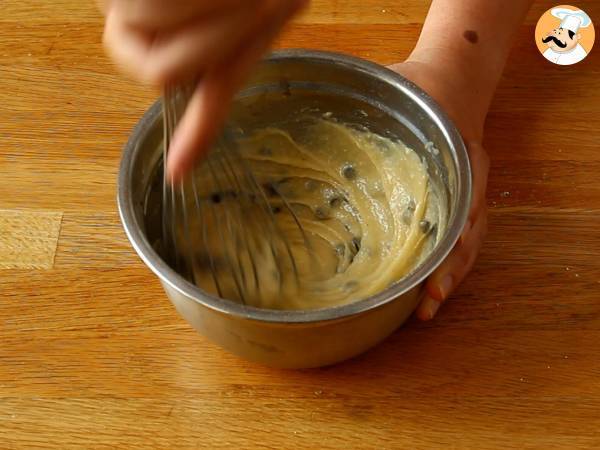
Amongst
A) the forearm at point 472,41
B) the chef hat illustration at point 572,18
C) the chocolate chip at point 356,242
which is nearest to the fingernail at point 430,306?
the chocolate chip at point 356,242

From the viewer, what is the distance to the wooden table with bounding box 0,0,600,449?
2.69 ft

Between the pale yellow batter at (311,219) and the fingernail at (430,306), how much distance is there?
0.04 m

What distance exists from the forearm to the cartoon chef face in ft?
0.22

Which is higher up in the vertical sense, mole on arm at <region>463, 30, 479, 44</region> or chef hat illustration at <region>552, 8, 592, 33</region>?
mole on arm at <region>463, 30, 479, 44</region>

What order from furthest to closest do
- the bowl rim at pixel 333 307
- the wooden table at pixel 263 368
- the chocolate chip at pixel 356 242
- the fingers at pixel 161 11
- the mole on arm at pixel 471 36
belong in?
1. the mole on arm at pixel 471 36
2. the chocolate chip at pixel 356 242
3. the wooden table at pixel 263 368
4. the bowl rim at pixel 333 307
5. the fingers at pixel 161 11

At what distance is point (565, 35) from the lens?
1.12 m

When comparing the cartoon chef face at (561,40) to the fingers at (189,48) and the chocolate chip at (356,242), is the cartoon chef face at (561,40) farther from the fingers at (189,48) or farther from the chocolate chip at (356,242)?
the fingers at (189,48)

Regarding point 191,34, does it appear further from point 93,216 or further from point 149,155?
point 93,216

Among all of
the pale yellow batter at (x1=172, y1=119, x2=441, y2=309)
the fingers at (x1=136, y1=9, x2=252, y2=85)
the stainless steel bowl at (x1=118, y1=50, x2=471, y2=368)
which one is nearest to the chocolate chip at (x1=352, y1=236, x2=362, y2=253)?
the pale yellow batter at (x1=172, y1=119, x2=441, y2=309)

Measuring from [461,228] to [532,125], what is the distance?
36cm

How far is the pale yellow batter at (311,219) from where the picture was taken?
2.74ft

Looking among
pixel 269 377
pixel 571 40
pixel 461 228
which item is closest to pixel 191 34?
pixel 461 228

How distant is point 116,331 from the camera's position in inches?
34.8

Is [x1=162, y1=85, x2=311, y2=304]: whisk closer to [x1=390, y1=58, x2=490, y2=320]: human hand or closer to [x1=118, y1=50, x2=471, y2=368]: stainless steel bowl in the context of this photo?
[x1=118, y1=50, x2=471, y2=368]: stainless steel bowl
